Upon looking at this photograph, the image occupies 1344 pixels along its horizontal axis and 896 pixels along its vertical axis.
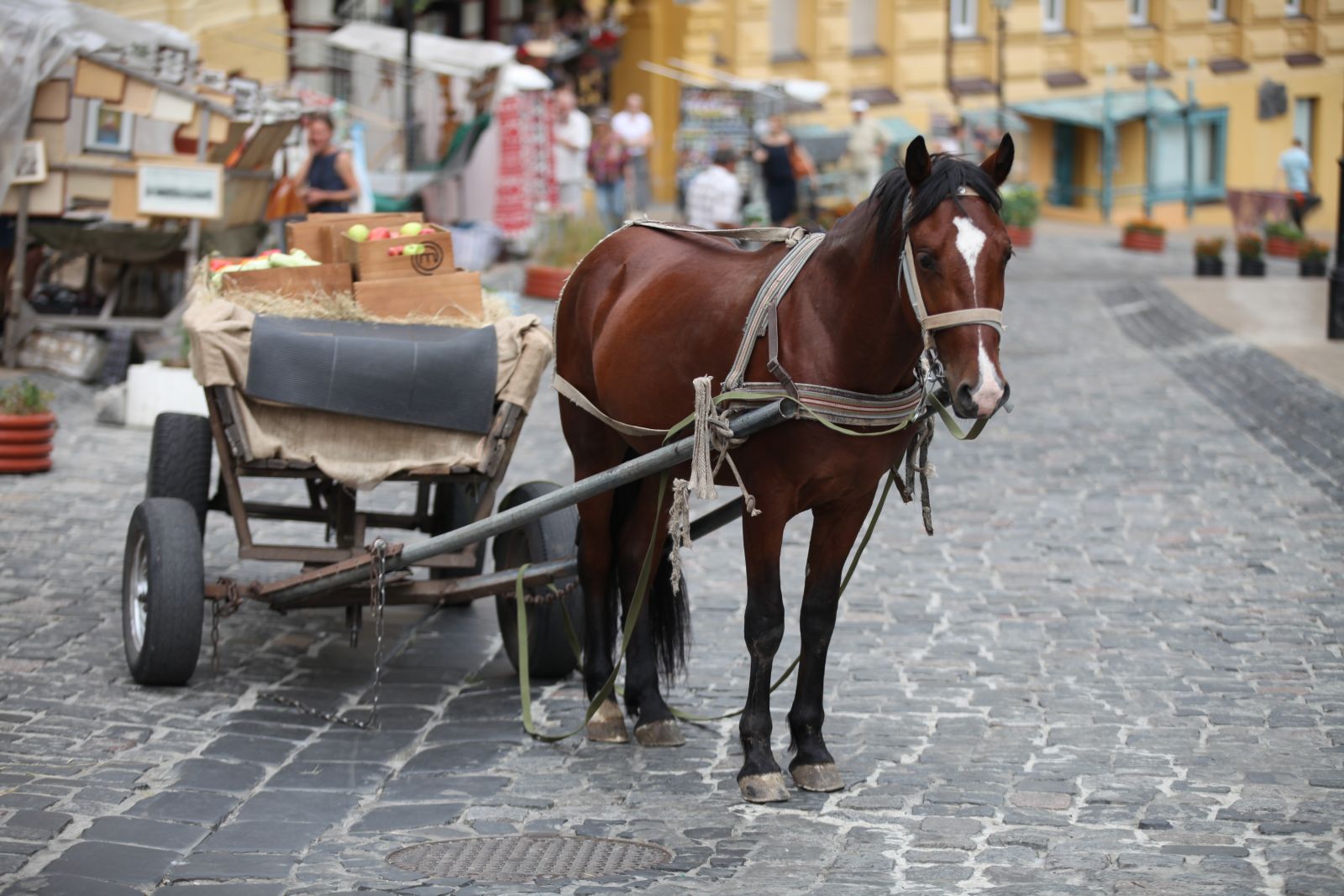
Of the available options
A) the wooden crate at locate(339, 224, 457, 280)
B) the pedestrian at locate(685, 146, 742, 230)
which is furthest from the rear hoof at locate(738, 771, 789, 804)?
the pedestrian at locate(685, 146, 742, 230)

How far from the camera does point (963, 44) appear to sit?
33375 mm

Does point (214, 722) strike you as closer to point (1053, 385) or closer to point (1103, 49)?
point (1053, 385)

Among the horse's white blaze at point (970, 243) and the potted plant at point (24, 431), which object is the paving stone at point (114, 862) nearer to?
the horse's white blaze at point (970, 243)

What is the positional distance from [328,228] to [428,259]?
0.61 m

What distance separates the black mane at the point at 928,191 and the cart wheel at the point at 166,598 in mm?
3000

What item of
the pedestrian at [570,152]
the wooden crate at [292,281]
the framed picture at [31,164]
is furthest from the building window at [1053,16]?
the wooden crate at [292,281]

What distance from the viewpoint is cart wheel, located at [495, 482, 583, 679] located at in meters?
7.11

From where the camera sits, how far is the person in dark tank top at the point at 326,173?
14.8m

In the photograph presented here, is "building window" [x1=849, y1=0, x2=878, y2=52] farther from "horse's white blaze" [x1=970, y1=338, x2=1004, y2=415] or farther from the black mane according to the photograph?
"horse's white blaze" [x1=970, y1=338, x2=1004, y2=415]

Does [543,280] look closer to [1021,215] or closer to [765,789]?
[1021,215]

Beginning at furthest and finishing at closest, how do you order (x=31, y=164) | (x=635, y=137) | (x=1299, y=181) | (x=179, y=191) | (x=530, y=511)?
(x=1299, y=181), (x=635, y=137), (x=179, y=191), (x=31, y=164), (x=530, y=511)

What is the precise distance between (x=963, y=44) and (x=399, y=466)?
2837 cm

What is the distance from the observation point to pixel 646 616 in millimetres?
6672

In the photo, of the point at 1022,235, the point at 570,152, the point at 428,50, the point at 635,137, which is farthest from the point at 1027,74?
the point at 428,50
